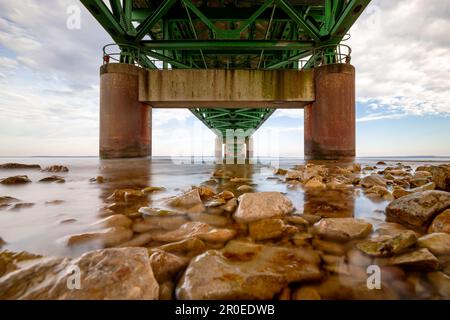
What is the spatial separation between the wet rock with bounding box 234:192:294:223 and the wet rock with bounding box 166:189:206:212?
0.32m

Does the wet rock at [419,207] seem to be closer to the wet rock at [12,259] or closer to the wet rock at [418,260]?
the wet rock at [418,260]

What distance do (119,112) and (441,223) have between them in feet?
24.4

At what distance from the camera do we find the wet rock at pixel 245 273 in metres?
0.70

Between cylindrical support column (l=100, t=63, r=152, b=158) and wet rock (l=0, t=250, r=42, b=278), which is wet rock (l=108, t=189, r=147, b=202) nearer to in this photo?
wet rock (l=0, t=250, r=42, b=278)

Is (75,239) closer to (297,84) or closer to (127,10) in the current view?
(297,84)

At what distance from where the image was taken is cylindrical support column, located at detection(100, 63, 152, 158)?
21.5 feet

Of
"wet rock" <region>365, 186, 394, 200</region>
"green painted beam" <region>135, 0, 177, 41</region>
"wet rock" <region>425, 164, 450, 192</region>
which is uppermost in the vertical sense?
"green painted beam" <region>135, 0, 177, 41</region>

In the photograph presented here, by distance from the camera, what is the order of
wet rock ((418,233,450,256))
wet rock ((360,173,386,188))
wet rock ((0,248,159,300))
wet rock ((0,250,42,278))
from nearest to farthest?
wet rock ((0,248,159,300)), wet rock ((0,250,42,278)), wet rock ((418,233,450,256)), wet rock ((360,173,386,188))

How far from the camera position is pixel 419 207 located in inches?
50.6

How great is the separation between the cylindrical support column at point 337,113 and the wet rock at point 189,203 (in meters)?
6.06

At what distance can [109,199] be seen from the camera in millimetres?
1915

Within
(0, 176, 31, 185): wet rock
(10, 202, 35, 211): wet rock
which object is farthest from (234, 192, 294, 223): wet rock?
(0, 176, 31, 185): wet rock

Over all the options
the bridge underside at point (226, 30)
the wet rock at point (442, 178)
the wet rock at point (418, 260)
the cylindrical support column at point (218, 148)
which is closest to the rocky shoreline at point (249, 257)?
the wet rock at point (418, 260)

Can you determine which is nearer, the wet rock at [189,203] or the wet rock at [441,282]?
the wet rock at [441,282]
